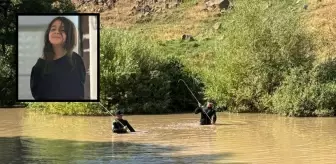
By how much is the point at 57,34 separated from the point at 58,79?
620 mm

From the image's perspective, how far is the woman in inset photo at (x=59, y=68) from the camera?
7645mm

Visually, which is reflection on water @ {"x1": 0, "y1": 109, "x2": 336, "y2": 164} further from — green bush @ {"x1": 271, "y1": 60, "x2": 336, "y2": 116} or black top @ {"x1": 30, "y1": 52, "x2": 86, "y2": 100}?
black top @ {"x1": 30, "y1": 52, "x2": 86, "y2": 100}

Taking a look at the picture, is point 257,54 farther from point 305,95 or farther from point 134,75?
point 134,75

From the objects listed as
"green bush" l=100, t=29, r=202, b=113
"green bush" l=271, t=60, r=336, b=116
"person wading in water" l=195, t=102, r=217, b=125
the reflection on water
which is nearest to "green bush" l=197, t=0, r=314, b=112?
"green bush" l=271, t=60, r=336, b=116

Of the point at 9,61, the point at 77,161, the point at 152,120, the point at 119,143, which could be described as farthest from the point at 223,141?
the point at 9,61

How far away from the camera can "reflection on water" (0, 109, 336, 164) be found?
16203mm

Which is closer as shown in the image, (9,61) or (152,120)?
(152,120)

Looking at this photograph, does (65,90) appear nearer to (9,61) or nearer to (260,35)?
(260,35)

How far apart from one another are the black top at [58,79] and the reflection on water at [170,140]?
8014mm

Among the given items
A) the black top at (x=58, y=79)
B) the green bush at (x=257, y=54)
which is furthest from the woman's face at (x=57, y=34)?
the green bush at (x=257, y=54)

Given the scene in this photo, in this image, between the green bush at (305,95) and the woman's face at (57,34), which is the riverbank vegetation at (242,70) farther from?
the woman's face at (57,34)

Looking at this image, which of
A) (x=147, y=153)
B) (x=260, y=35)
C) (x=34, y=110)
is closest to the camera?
(x=147, y=153)

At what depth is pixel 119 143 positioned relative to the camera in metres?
19.6

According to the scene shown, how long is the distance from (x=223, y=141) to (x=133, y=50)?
12.8m
